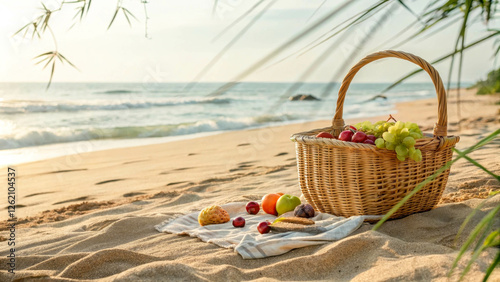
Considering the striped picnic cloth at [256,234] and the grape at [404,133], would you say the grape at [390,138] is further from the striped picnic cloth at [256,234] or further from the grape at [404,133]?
the striped picnic cloth at [256,234]

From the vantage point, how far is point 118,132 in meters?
9.63

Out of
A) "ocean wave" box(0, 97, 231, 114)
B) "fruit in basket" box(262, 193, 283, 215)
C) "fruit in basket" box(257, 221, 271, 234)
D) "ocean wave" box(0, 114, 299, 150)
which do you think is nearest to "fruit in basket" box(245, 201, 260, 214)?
"fruit in basket" box(262, 193, 283, 215)

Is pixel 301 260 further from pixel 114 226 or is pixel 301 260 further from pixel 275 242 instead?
pixel 114 226

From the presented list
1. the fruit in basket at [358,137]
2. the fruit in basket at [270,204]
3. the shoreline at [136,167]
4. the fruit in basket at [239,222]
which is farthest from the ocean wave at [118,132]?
the fruit in basket at [358,137]

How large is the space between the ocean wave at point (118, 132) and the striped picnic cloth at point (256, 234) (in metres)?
4.81

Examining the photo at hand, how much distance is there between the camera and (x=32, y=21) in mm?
1437

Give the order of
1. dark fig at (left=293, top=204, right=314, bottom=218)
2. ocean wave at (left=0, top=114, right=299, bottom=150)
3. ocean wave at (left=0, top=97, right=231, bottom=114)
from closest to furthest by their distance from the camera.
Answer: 1. dark fig at (left=293, top=204, right=314, bottom=218)
2. ocean wave at (left=0, top=114, right=299, bottom=150)
3. ocean wave at (left=0, top=97, right=231, bottom=114)

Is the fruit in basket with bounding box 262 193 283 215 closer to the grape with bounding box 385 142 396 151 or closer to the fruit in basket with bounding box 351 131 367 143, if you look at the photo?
the fruit in basket with bounding box 351 131 367 143

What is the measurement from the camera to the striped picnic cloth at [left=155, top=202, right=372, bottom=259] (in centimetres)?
240

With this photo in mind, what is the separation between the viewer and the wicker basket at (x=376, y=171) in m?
2.62

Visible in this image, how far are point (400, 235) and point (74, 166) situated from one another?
4882 millimetres

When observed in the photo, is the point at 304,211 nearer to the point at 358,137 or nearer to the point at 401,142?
the point at 358,137

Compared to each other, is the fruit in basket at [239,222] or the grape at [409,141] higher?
the grape at [409,141]

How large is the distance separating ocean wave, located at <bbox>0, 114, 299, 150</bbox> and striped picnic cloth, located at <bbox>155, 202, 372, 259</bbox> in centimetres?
481
